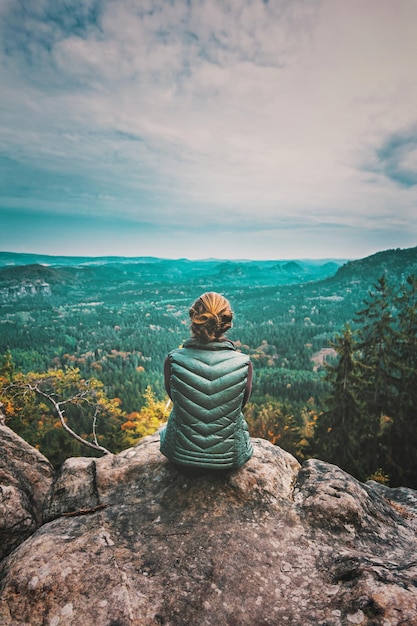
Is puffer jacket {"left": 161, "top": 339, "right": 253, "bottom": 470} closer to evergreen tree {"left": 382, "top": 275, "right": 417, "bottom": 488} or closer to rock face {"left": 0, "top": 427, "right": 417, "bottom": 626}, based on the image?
rock face {"left": 0, "top": 427, "right": 417, "bottom": 626}

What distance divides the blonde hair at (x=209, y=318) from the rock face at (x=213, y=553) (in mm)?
2591

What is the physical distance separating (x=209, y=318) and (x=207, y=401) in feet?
3.95

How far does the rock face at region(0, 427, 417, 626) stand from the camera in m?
3.02

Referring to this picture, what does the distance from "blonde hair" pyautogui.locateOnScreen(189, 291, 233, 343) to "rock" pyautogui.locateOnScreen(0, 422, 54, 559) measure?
167 inches

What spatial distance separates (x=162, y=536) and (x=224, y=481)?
4.26ft

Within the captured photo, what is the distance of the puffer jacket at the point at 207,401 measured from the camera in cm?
428

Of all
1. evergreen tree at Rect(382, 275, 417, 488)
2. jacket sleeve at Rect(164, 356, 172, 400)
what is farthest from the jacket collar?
evergreen tree at Rect(382, 275, 417, 488)

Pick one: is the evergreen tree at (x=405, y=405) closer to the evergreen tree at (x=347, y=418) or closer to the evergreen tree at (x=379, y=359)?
the evergreen tree at (x=379, y=359)

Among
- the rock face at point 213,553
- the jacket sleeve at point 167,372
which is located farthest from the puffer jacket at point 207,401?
the rock face at point 213,553

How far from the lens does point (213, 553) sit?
12.5 ft

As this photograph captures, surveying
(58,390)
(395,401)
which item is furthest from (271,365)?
(58,390)

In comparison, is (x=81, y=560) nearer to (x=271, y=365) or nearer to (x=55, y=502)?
(x=55, y=502)

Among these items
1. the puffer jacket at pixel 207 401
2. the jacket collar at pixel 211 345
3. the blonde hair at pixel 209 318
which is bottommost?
the puffer jacket at pixel 207 401

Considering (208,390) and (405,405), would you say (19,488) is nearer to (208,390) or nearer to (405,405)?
(208,390)
